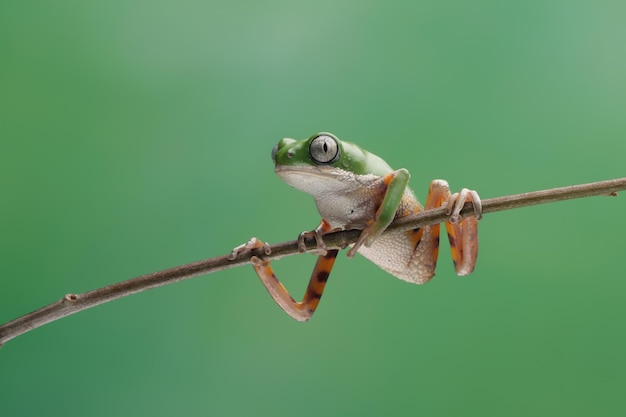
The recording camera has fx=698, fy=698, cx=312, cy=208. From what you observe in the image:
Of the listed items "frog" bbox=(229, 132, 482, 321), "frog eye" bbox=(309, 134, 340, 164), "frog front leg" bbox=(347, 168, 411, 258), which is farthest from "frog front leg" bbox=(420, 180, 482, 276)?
"frog eye" bbox=(309, 134, 340, 164)

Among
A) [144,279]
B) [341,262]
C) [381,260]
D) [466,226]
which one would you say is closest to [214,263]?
[144,279]

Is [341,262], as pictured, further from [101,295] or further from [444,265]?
[101,295]

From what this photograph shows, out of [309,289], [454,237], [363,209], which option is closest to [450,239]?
[454,237]

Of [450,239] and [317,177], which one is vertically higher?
[317,177]

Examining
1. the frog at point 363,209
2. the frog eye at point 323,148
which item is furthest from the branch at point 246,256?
the frog eye at point 323,148

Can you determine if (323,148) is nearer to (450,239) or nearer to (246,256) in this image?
(246,256)

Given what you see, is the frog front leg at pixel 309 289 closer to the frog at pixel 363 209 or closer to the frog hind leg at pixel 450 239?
the frog at pixel 363 209
